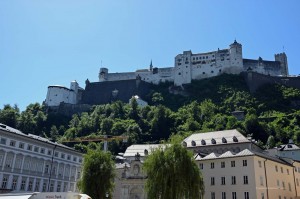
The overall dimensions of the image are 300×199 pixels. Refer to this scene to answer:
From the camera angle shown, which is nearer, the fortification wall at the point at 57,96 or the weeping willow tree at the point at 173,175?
the weeping willow tree at the point at 173,175

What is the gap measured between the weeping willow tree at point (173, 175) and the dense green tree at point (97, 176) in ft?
24.4

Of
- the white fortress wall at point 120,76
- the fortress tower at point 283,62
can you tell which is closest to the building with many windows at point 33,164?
the white fortress wall at point 120,76

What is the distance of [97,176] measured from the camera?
41.3 m

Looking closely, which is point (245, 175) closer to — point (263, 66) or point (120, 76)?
point (263, 66)

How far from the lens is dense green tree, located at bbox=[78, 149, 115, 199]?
40.9 metres

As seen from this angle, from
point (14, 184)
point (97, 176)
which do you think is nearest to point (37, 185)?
point (14, 184)

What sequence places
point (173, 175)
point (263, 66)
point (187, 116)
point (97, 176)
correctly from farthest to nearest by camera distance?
1. point (263, 66)
2. point (187, 116)
3. point (97, 176)
4. point (173, 175)

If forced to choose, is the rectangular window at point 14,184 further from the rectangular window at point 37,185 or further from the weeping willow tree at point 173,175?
the weeping willow tree at point 173,175

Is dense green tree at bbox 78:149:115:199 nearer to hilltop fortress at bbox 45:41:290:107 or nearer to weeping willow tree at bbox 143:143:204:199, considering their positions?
weeping willow tree at bbox 143:143:204:199

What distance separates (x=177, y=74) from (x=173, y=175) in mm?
104339

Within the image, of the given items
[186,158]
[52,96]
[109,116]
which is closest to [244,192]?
[186,158]

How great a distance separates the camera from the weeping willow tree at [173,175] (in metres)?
34.5

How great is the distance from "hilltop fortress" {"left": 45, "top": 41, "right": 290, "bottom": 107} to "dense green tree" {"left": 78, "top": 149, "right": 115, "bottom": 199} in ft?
301

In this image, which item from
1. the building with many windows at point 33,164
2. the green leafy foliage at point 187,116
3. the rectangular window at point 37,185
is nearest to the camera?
the building with many windows at point 33,164
